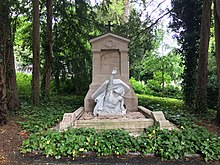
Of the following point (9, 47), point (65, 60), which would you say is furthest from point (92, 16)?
point (9, 47)

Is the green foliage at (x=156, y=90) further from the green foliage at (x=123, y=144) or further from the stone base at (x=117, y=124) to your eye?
the green foliage at (x=123, y=144)

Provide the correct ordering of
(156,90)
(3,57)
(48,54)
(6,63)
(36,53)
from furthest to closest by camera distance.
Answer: (156,90) < (48,54) < (36,53) < (6,63) < (3,57)

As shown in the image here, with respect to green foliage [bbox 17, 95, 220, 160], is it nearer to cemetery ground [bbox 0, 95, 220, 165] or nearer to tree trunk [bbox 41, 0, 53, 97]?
cemetery ground [bbox 0, 95, 220, 165]

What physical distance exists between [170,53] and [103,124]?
13.0 metres

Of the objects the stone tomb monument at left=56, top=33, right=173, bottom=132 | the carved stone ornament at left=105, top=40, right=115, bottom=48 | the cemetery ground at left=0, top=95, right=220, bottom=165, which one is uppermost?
the carved stone ornament at left=105, top=40, right=115, bottom=48

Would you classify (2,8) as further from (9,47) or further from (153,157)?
(153,157)

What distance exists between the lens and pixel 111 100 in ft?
23.0

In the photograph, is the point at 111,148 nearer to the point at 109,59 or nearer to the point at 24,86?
the point at 109,59

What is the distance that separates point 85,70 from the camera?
11.6 metres

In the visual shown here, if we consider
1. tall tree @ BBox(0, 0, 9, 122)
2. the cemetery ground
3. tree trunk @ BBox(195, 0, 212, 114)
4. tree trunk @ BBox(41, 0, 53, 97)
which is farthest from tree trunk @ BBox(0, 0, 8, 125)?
tree trunk @ BBox(195, 0, 212, 114)

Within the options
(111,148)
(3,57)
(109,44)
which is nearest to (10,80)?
(3,57)

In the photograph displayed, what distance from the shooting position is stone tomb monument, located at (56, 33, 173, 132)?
18.6 ft

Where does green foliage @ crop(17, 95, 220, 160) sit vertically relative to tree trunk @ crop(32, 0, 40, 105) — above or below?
below

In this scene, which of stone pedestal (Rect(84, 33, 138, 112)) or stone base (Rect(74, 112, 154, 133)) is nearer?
stone base (Rect(74, 112, 154, 133))
